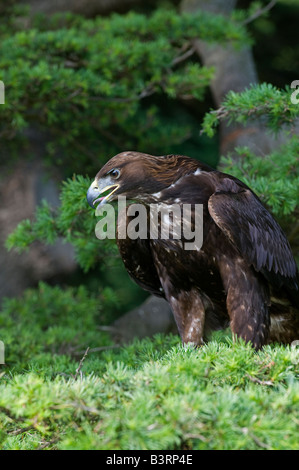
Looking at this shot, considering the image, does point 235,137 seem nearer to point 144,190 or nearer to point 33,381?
point 144,190

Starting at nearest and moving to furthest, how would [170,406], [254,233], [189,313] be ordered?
[170,406], [254,233], [189,313]

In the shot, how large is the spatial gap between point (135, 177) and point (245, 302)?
610 mm

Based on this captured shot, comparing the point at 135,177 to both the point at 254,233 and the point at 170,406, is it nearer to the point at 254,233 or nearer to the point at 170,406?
the point at 254,233

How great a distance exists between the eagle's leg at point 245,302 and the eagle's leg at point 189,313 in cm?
28

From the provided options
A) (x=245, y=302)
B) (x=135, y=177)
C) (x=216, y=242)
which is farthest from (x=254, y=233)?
(x=135, y=177)

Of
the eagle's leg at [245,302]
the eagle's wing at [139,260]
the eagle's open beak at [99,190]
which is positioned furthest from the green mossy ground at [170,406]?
the eagle's wing at [139,260]

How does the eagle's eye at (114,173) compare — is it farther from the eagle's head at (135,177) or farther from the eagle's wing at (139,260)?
the eagle's wing at (139,260)

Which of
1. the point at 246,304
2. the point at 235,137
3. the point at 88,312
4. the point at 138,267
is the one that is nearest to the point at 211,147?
the point at 235,137

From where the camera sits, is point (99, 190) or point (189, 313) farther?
A: point (189, 313)

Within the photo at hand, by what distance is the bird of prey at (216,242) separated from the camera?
7.66 ft

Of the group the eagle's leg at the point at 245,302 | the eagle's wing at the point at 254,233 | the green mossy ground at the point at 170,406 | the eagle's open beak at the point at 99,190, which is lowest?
the green mossy ground at the point at 170,406

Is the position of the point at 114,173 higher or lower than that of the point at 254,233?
higher

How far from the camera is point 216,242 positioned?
2.39 m

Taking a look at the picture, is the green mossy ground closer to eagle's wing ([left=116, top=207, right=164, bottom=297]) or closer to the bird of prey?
the bird of prey
